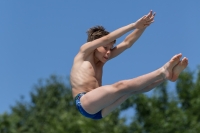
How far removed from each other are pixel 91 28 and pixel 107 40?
0.68 metres

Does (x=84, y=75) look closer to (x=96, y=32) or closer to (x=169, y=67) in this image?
(x=96, y=32)

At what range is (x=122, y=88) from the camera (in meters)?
9.14

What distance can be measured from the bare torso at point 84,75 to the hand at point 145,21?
3.01 feet

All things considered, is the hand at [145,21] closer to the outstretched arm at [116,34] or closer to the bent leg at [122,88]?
the outstretched arm at [116,34]

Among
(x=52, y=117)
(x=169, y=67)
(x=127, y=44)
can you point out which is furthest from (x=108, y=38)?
(x=52, y=117)

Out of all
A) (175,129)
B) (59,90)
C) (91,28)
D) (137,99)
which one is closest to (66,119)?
(137,99)

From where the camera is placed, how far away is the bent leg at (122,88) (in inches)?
356

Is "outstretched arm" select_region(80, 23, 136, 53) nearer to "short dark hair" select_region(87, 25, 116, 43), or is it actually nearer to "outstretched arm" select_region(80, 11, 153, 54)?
"outstretched arm" select_region(80, 11, 153, 54)

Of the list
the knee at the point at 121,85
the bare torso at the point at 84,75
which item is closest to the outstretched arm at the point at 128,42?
the bare torso at the point at 84,75

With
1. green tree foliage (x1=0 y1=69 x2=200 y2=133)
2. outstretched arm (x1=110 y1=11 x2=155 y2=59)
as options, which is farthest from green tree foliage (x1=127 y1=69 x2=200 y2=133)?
outstretched arm (x1=110 y1=11 x2=155 y2=59)

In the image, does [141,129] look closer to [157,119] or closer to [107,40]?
[157,119]

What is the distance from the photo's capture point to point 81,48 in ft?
32.8

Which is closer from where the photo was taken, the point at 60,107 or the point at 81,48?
the point at 81,48

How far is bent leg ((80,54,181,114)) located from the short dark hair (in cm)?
107
